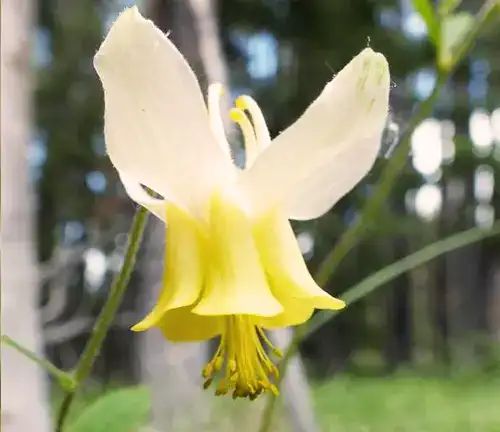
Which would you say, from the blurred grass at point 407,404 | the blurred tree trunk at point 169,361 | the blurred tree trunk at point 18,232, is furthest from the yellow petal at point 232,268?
the blurred grass at point 407,404

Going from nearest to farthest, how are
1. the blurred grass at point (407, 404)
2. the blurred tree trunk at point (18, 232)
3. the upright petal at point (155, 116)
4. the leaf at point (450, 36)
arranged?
the upright petal at point (155, 116) → the leaf at point (450, 36) → the blurred tree trunk at point (18, 232) → the blurred grass at point (407, 404)

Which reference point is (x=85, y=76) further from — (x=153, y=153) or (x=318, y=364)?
(x=153, y=153)

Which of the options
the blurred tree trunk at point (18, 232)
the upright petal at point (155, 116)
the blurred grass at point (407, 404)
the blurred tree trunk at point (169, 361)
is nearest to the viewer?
the upright petal at point (155, 116)

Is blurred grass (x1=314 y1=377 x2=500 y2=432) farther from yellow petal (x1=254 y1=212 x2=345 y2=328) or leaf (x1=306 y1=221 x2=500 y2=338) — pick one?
yellow petal (x1=254 y1=212 x2=345 y2=328)

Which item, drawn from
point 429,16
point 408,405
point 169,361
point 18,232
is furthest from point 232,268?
point 408,405

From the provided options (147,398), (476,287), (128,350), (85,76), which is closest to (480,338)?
(476,287)

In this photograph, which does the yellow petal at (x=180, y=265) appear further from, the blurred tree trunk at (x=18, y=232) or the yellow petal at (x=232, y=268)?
the blurred tree trunk at (x=18, y=232)

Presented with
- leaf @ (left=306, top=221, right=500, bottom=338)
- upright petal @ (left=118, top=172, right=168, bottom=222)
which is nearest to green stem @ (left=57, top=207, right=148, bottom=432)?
upright petal @ (left=118, top=172, right=168, bottom=222)
